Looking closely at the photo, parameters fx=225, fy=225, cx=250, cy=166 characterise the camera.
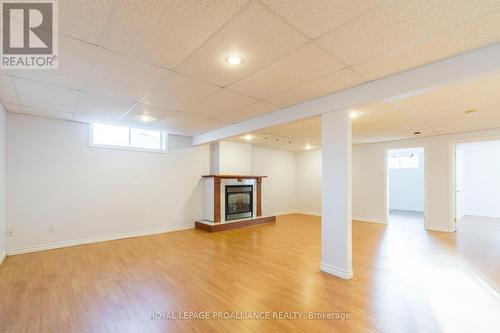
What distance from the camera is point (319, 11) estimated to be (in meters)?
1.55

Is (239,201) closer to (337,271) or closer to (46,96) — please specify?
(337,271)

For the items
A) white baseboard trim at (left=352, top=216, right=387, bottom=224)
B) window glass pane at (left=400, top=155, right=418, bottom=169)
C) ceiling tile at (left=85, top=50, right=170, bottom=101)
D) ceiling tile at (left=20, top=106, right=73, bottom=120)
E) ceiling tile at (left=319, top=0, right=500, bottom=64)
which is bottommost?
white baseboard trim at (left=352, top=216, right=387, bottom=224)

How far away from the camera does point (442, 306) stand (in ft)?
7.48

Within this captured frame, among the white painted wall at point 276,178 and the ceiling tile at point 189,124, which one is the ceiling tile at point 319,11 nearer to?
the ceiling tile at point 189,124

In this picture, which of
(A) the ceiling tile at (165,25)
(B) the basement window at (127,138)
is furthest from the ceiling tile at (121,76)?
(B) the basement window at (127,138)

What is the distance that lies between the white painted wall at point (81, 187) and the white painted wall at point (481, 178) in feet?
29.9

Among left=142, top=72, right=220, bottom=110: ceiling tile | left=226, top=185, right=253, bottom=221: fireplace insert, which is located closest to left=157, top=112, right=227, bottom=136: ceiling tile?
left=142, top=72, right=220, bottom=110: ceiling tile

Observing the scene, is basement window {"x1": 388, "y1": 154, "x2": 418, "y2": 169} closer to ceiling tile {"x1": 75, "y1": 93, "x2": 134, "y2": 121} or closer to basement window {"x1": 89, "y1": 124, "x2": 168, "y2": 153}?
basement window {"x1": 89, "y1": 124, "x2": 168, "y2": 153}

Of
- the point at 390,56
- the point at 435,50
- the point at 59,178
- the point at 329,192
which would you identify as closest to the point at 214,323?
the point at 329,192

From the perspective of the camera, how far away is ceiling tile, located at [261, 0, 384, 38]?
58.4 inches

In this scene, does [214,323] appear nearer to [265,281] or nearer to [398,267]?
[265,281]

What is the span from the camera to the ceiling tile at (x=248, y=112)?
362cm

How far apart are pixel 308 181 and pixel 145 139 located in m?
5.73

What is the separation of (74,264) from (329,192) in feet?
13.0
